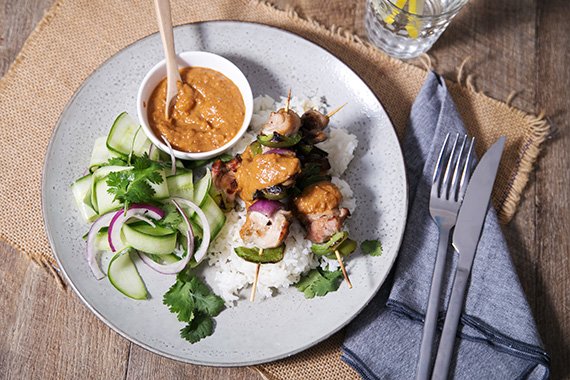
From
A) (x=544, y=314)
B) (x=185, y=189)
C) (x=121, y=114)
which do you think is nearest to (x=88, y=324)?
(x=185, y=189)

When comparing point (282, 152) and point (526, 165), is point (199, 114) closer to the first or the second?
point (282, 152)

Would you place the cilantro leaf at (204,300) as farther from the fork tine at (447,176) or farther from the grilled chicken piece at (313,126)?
the fork tine at (447,176)

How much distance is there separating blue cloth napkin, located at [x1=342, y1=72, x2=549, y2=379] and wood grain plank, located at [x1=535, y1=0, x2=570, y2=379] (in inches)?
15.8

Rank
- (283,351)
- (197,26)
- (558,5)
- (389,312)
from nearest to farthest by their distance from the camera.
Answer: (283,351), (389,312), (197,26), (558,5)

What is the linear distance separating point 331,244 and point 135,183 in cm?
122

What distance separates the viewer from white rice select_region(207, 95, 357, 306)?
12.1 ft

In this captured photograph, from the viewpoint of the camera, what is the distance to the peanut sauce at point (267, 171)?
3.30 m

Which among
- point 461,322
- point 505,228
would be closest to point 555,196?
point 505,228

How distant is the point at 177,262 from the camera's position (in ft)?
12.1

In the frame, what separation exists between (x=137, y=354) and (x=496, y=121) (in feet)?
9.85

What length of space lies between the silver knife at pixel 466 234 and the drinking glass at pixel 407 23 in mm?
901

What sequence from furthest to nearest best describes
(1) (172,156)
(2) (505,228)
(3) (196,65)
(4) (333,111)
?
(2) (505,228) < (4) (333,111) < (3) (196,65) < (1) (172,156)

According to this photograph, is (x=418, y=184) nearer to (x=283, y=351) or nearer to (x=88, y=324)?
(x=283, y=351)

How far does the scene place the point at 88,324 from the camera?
3883 mm
